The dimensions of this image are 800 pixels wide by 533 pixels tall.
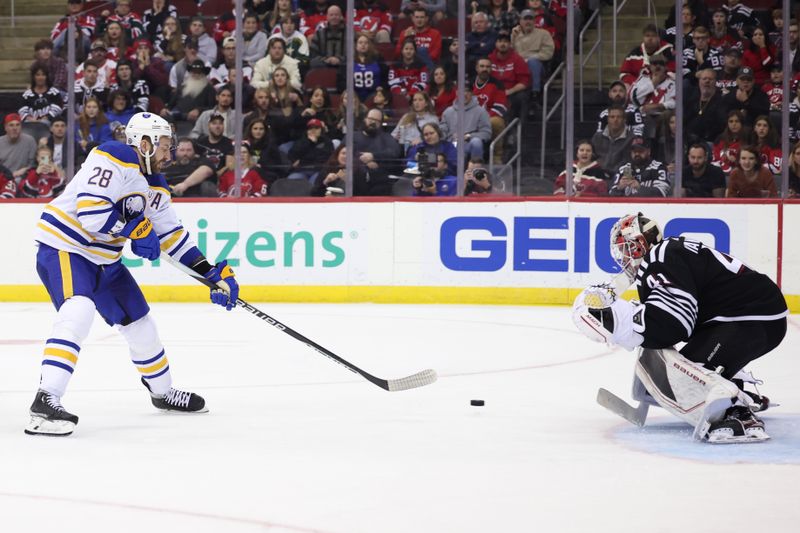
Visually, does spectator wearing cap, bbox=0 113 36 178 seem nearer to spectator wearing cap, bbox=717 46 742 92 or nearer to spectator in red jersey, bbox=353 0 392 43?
spectator in red jersey, bbox=353 0 392 43

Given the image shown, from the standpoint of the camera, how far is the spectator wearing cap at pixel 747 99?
8781 millimetres

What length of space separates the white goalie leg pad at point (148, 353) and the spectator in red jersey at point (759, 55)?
585cm

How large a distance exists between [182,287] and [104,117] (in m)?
1.54

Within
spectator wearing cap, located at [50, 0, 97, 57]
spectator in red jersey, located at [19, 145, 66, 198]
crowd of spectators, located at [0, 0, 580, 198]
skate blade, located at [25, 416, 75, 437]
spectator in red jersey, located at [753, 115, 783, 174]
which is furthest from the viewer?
spectator wearing cap, located at [50, 0, 97, 57]

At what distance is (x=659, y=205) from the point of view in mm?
8992

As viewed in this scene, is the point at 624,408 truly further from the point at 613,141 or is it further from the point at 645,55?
the point at 645,55

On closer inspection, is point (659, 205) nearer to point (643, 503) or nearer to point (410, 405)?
point (410, 405)

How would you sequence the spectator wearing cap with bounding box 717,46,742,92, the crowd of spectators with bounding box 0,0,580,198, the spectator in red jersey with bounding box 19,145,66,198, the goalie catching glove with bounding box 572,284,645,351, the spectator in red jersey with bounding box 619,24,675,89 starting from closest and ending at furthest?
1. the goalie catching glove with bounding box 572,284,645,351
2. the spectator wearing cap with bounding box 717,46,742,92
3. the spectator in red jersey with bounding box 619,24,675,89
4. the crowd of spectators with bounding box 0,0,580,198
5. the spectator in red jersey with bounding box 19,145,66,198

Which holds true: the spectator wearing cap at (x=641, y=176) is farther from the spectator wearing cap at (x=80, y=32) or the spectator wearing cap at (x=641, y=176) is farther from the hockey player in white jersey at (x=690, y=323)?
the hockey player in white jersey at (x=690, y=323)

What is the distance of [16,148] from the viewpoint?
31.3 ft

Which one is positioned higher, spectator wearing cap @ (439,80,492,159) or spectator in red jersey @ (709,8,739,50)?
spectator in red jersey @ (709,8,739,50)

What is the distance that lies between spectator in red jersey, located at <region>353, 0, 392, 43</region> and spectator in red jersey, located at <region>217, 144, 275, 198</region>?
1332mm

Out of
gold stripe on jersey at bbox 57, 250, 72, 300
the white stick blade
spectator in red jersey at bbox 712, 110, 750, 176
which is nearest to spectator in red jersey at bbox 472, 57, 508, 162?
spectator in red jersey at bbox 712, 110, 750, 176

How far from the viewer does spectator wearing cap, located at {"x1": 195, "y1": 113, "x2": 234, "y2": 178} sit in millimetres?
9383
